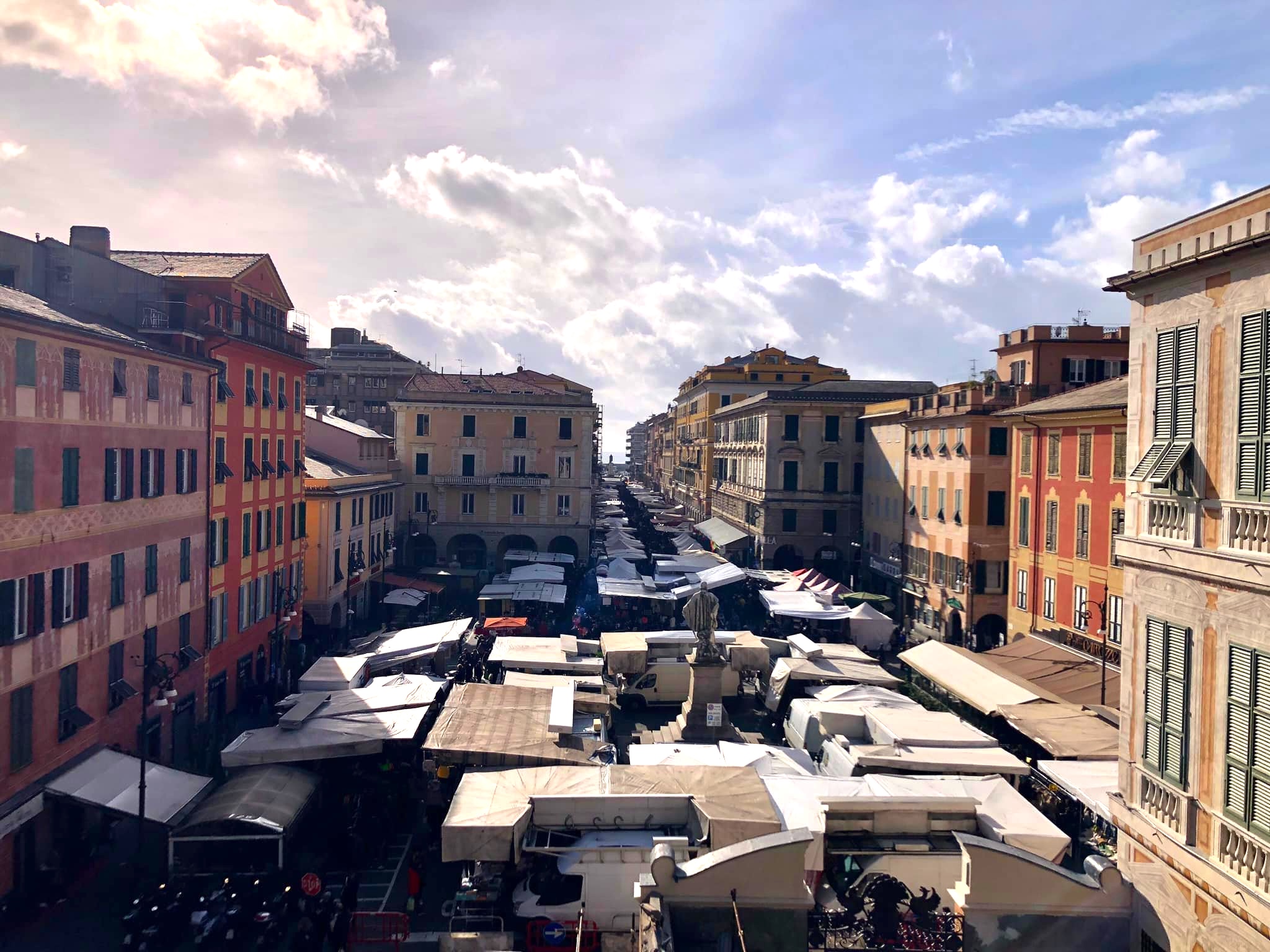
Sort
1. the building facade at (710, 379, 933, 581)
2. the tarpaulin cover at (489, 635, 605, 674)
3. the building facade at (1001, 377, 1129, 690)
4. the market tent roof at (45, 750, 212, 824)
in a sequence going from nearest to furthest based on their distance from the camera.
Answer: the market tent roof at (45, 750, 212, 824) < the tarpaulin cover at (489, 635, 605, 674) < the building facade at (1001, 377, 1129, 690) < the building facade at (710, 379, 933, 581)

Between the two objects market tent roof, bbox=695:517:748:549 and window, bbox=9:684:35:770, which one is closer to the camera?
window, bbox=9:684:35:770

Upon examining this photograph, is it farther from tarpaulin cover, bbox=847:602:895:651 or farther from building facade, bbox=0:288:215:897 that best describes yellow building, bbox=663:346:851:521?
building facade, bbox=0:288:215:897

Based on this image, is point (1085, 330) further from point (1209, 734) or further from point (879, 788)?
point (1209, 734)

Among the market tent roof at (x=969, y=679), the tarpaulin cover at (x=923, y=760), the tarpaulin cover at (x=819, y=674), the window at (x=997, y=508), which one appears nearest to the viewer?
the tarpaulin cover at (x=923, y=760)

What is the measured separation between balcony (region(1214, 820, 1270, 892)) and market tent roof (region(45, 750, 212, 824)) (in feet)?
55.5

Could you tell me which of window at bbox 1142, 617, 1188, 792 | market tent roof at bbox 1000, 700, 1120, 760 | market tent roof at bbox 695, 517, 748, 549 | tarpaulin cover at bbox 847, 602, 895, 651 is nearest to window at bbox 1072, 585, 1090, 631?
tarpaulin cover at bbox 847, 602, 895, 651

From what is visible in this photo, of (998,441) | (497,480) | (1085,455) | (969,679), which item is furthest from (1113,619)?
(497,480)

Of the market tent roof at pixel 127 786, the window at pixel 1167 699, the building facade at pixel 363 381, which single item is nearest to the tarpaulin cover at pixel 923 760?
the window at pixel 1167 699

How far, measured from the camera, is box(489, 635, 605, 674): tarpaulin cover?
84.3 ft

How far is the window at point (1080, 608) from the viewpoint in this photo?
29.0 meters

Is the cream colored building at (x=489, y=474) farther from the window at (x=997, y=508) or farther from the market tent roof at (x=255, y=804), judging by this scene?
the market tent roof at (x=255, y=804)

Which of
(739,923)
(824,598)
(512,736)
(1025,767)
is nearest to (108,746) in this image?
(512,736)

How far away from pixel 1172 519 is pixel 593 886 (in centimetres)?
922

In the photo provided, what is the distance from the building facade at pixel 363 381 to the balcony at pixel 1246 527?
71.2 meters
